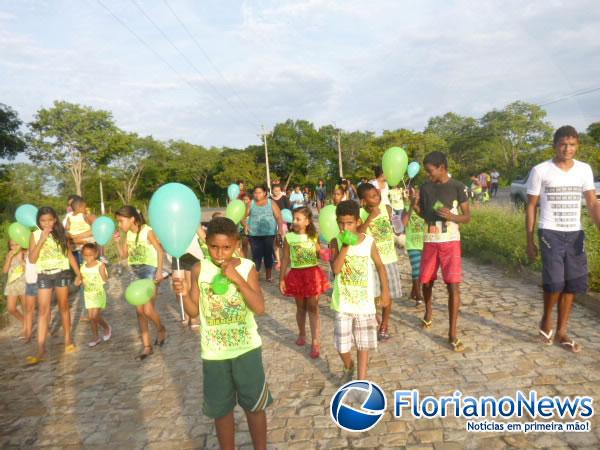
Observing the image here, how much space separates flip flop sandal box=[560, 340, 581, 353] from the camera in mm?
3742

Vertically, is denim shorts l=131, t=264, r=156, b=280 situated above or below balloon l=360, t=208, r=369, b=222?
below

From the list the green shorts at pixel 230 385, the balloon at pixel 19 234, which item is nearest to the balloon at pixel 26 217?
the balloon at pixel 19 234

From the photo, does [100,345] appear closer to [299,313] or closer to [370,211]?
[299,313]

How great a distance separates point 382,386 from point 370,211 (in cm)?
186

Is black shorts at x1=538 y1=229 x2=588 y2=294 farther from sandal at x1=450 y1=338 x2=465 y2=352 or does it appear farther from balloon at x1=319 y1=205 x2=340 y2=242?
balloon at x1=319 y1=205 x2=340 y2=242

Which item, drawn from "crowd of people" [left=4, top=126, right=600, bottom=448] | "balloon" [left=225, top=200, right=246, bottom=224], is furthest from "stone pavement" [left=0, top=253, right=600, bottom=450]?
"balloon" [left=225, top=200, right=246, bottom=224]

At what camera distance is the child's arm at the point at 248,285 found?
2.31 metres

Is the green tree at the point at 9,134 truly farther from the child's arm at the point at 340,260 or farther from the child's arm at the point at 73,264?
the child's arm at the point at 340,260

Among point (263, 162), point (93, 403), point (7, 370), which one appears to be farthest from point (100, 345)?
point (263, 162)

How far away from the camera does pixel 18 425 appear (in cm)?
340

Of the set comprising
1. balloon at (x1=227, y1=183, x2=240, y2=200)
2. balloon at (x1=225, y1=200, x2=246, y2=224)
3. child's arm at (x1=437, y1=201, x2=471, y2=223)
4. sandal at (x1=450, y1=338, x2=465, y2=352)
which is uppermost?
balloon at (x1=227, y1=183, x2=240, y2=200)

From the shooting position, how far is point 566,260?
381 cm

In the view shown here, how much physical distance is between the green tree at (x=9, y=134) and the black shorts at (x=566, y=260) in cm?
1949

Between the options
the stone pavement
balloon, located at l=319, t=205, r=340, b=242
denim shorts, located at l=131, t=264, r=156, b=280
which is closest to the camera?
the stone pavement
